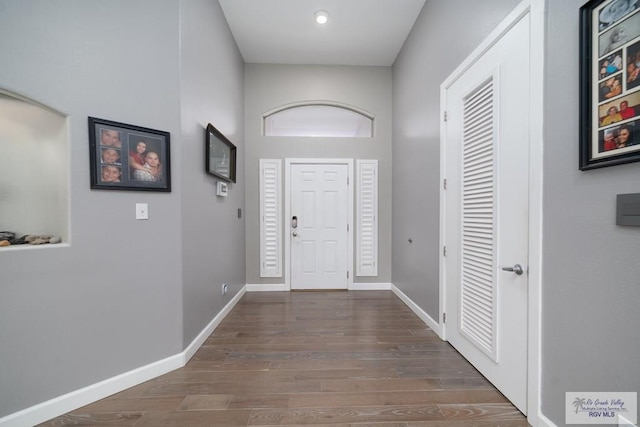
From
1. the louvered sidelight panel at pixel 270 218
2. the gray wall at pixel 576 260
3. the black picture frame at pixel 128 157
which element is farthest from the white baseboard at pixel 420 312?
the black picture frame at pixel 128 157

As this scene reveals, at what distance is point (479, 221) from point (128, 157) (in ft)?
8.07

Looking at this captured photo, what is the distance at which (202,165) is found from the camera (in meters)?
2.28

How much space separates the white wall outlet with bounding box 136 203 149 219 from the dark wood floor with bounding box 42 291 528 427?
3.76 feet

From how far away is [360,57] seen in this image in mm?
3568

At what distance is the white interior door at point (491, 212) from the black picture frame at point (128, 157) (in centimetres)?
223

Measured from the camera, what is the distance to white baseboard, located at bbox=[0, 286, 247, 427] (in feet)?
4.61

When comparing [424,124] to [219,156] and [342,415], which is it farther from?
[342,415]

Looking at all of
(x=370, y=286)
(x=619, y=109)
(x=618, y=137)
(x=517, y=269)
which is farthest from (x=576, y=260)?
(x=370, y=286)

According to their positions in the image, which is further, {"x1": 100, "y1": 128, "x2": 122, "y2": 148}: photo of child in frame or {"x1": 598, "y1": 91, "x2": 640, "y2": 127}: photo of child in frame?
{"x1": 100, "y1": 128, "x2": 122, "y2": 148}: photo of child in frame

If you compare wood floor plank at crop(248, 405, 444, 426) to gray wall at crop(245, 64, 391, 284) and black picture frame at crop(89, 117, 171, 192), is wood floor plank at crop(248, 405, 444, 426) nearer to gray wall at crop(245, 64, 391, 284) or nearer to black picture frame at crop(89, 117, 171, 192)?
black picture frame at crop(89, 117, 171, 192)

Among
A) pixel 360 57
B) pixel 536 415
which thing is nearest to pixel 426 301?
pixel 536 415

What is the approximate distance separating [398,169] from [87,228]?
3253 millimetres

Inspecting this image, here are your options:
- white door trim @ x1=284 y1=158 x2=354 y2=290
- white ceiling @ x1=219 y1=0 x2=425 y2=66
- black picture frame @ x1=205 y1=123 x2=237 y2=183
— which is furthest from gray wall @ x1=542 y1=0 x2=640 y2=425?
white door trim @ x1=284 y1=158 x2=354 y2=290

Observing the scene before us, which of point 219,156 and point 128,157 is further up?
point 219,156
